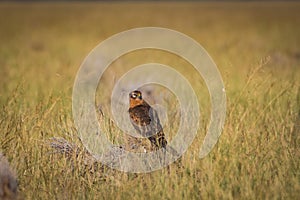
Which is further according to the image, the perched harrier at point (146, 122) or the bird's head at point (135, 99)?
the bird's head at point (135, 99)

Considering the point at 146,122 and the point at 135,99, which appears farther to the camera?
the point at 135,99

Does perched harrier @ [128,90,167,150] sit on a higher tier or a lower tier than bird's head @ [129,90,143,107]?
lower

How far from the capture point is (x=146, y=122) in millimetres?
5637

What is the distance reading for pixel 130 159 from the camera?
16.7 feet

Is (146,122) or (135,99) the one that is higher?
(135,99)

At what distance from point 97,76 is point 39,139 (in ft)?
17.4

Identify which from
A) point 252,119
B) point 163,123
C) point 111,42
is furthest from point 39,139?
point 111,42

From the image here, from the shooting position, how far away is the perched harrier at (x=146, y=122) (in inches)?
212

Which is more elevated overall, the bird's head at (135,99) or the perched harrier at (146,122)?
the bird's head at (135,99)

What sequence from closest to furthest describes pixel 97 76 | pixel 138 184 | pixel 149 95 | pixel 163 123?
pixel 138 184 → pixel 163 123 → pixel 149 95 → pixel 97 76

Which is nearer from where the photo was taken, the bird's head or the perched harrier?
the perched harrier

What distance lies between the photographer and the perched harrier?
5373mm

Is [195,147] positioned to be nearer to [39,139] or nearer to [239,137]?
[239,137]

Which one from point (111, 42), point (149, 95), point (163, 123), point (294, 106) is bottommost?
point (163, 123)
